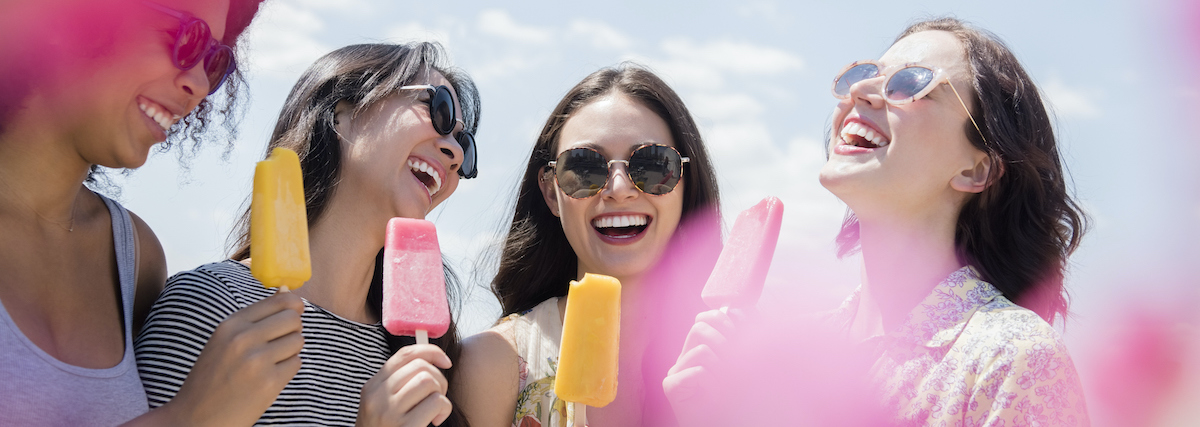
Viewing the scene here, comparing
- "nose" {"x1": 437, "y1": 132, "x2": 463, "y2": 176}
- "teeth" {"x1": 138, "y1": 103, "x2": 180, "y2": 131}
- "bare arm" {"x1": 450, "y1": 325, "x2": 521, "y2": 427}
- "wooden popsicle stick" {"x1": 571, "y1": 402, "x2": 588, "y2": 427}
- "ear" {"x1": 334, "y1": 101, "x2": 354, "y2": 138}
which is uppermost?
"teeth" {"x1": 138, "y1": 103, "x2": 180, "y2": 131}

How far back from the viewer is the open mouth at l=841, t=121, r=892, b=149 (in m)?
3.54

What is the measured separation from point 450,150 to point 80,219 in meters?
1.67

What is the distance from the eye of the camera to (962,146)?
3.49 m

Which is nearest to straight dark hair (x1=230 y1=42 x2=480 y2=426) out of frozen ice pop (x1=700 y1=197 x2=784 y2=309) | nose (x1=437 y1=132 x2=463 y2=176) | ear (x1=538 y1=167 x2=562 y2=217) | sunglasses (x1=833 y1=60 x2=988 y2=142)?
nose (x1=437 y1=132 x2=463 y2=176)

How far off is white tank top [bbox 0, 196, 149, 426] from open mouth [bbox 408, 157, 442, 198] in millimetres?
1516

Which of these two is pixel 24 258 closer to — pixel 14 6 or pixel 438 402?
pixel 14 6

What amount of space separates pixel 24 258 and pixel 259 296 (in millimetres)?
924

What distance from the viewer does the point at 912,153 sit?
3.42 metres

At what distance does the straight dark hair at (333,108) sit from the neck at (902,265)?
1953 millimetres

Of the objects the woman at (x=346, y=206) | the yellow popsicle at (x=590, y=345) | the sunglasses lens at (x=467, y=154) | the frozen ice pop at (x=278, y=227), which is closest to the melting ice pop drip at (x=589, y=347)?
the yellow popsicle at (x=590, y=345)

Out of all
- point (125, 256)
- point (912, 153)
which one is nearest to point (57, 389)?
point (125, 256)

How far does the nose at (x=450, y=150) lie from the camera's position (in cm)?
407

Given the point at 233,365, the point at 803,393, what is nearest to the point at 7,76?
the point at 233,365

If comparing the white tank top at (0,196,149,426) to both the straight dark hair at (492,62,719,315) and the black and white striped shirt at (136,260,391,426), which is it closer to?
the black and white striped shirt at (136,260,391,426)
